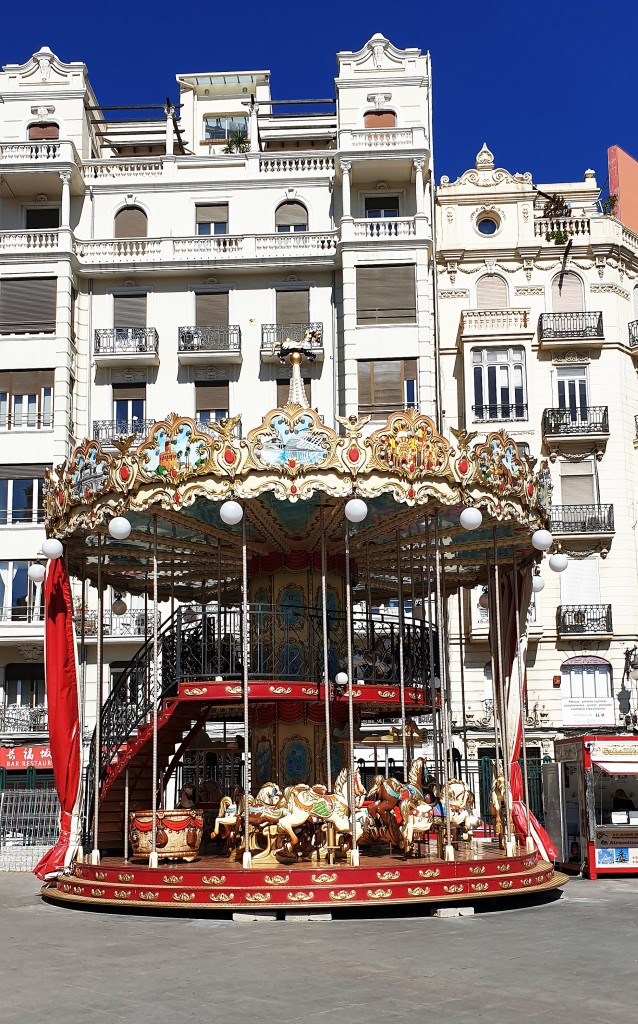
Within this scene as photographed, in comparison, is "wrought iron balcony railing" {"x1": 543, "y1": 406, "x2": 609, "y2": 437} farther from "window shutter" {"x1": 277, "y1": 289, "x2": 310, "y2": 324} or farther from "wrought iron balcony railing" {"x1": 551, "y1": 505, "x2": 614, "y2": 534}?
"window shutter" {"x1": 277, "y1": 289, "x2": 310, "y2": 324}

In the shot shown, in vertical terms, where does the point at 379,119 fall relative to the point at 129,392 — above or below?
above

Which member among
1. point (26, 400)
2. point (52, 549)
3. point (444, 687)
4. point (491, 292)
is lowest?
point (444, 687)

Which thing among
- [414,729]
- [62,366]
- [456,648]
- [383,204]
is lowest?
[414,729]

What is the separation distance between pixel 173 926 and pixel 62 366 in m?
23.8

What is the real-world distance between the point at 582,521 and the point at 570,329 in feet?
21.5

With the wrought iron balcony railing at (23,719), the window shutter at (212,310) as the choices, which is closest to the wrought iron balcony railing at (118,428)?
the window shutter at (212,310)

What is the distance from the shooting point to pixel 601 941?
46.6ft

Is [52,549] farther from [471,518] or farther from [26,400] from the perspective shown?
[26,400]

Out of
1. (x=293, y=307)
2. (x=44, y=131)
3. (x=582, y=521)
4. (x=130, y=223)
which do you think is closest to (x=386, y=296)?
(x=293, y=307)

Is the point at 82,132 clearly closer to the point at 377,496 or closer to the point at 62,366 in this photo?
the point at 62,366

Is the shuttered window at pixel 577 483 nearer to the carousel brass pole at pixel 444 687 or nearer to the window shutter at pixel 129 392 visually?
the window shutter at pixel 129 392

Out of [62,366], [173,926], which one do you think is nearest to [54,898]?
[173,926]

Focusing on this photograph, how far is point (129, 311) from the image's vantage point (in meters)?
38.5

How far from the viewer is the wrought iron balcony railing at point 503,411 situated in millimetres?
40938
